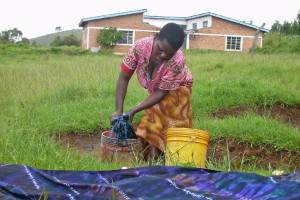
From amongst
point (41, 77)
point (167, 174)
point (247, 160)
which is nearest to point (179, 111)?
point (247, 160)

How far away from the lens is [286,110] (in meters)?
5.40

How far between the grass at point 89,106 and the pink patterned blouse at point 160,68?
876 mm

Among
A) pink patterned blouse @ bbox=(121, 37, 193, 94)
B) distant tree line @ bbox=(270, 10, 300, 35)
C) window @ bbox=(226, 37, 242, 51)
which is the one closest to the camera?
pink patterned blouse @ bbox=(121, 37, 193, 94)

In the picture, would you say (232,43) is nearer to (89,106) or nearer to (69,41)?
(69,41)

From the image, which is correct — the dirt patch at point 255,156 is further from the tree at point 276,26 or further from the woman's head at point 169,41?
the tree at point 276,26

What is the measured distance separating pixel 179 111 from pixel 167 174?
145 centimetres

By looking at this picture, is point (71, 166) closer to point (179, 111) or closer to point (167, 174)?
point (167, 174)

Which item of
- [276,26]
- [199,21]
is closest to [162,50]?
[199,21]

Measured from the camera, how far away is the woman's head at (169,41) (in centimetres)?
280

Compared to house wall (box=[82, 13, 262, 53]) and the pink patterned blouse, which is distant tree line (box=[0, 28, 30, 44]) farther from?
the pink patterned blouse

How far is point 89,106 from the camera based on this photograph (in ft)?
17.3

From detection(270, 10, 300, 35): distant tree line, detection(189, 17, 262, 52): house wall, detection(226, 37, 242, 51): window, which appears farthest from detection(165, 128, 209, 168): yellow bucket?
detection(270, 10, 300, 35): distant tree line

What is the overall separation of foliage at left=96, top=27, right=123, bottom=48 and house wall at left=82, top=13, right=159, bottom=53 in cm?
54

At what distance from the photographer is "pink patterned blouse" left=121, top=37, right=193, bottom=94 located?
3.12 m
